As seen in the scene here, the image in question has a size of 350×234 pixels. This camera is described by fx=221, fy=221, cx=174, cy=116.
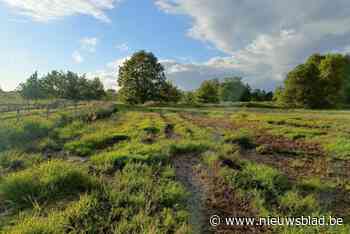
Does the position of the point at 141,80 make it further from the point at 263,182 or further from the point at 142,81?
the point at 263,182

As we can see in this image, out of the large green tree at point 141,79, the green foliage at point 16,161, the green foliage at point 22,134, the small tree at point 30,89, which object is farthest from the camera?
the large green tree at point 141,79

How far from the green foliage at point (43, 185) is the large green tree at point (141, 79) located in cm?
4279

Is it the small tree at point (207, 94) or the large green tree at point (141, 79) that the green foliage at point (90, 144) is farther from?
the small tree at point (207, 94)

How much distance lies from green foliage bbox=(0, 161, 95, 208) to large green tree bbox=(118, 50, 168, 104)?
42.8 m

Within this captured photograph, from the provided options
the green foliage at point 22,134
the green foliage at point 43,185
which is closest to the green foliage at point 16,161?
the green foliage at point 43,185

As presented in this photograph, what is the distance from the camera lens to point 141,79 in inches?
1864

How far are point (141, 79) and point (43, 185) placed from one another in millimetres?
44382

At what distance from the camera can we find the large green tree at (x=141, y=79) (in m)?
46.9

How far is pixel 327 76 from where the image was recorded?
45.5 m

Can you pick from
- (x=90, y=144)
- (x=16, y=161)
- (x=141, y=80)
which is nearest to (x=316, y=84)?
(x=141, y=80)

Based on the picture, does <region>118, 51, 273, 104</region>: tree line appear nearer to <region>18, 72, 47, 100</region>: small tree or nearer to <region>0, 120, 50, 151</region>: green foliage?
<region>18, 72, 47, 100</region>: small tree

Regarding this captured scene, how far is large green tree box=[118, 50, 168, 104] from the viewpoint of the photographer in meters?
46.9

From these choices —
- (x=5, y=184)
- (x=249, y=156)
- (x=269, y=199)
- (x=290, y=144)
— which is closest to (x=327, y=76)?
(x=290, y=144)

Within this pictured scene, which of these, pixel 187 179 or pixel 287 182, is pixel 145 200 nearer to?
pixel 187 179
